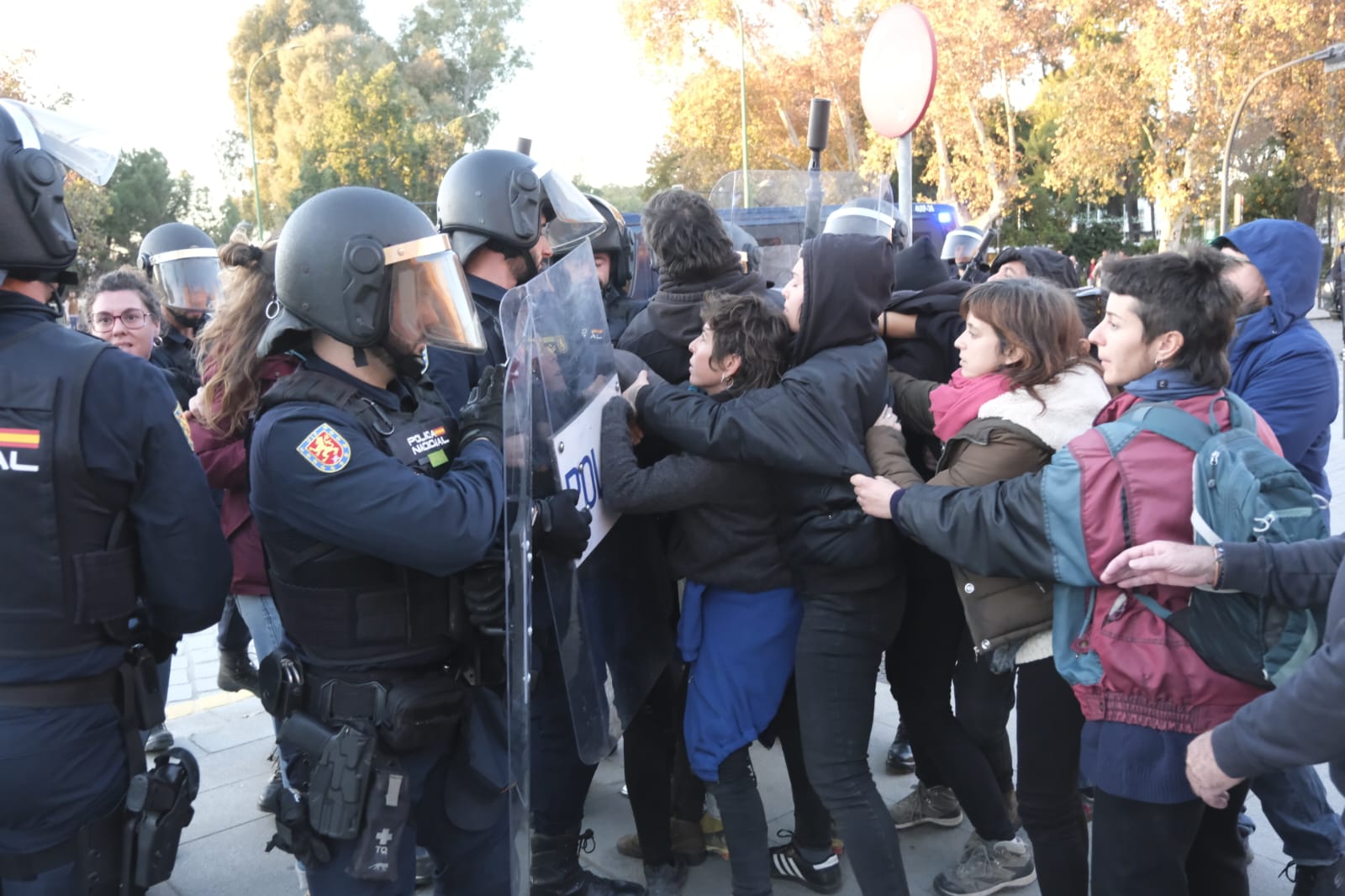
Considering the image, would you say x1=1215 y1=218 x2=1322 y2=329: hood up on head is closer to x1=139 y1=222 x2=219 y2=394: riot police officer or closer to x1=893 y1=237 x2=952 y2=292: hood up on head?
x1=893 y1=237 x2=952 y2=292: hood up on head

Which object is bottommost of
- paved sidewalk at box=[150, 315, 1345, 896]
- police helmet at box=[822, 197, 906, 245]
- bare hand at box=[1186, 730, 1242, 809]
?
paved sidewalk at box=[150, 315, 1345, 896]

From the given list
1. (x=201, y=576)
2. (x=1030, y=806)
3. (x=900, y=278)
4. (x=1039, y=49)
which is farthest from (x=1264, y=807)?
(x=1039, y=49)

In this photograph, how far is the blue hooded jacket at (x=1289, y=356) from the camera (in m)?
3.01

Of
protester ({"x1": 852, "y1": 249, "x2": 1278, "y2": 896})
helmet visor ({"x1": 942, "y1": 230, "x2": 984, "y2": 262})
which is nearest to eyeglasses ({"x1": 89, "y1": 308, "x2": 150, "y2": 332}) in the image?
protester ({"x1": 852, "y1": 249, "x2": 1278, "y2": 896})

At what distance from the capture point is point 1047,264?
3.82 m

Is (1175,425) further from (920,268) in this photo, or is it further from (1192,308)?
(920,268)

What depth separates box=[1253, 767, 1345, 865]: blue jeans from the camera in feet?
8.45

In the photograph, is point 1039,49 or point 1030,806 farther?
point 1039,49

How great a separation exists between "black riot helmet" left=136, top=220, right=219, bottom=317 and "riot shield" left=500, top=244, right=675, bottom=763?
2678 mm

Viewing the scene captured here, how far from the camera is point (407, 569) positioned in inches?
77.4

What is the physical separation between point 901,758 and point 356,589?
2.48 metres

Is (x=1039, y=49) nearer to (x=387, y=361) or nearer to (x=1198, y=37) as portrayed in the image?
(x=1198, y=37)

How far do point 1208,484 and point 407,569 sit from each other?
62.7 inches

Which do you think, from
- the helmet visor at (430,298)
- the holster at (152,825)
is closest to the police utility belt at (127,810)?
the holster at (152,825)
